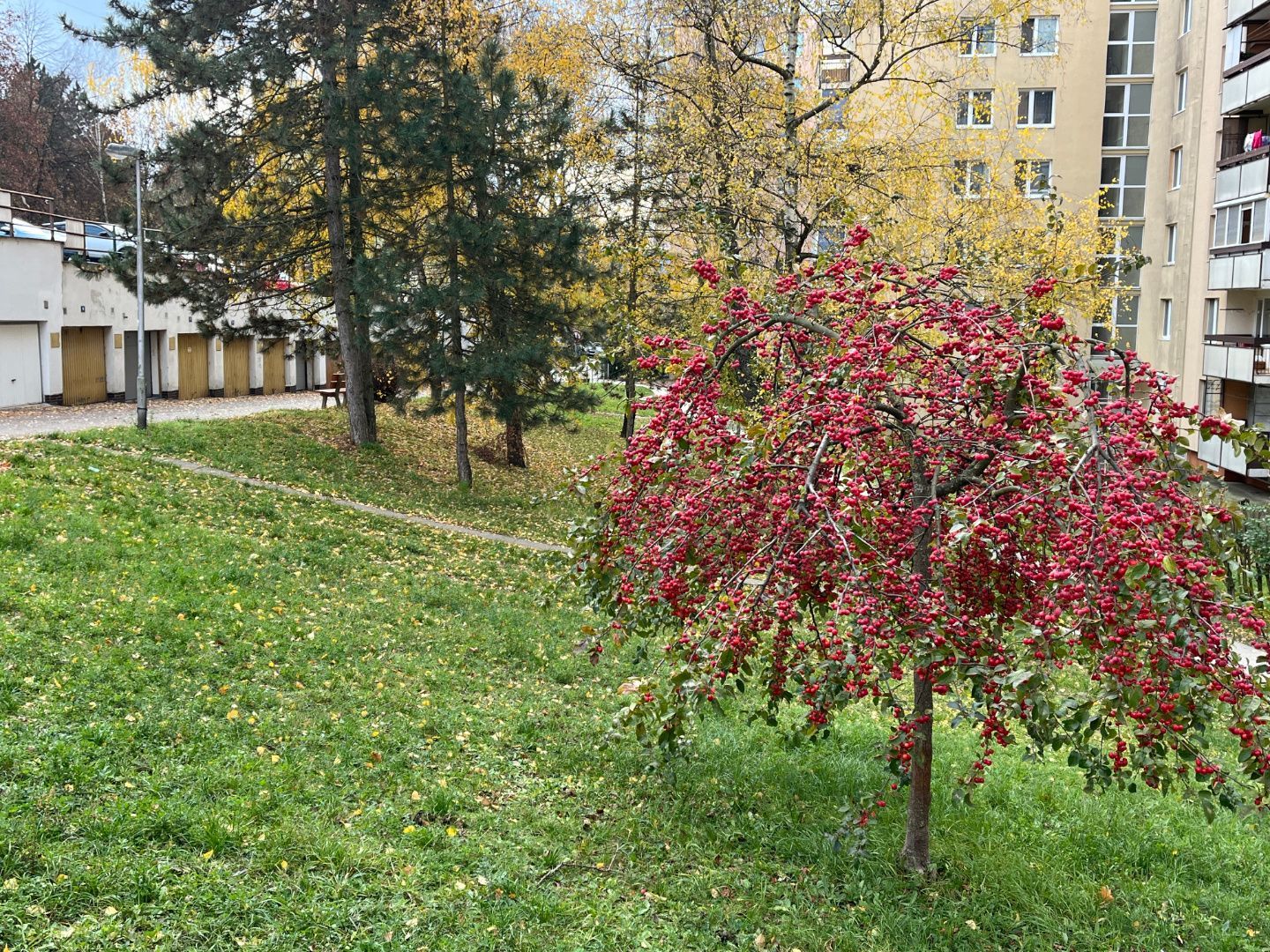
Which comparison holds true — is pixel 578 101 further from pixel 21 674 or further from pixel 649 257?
pixel 21 674

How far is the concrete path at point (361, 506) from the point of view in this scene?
17094mm

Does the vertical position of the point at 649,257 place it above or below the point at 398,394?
above

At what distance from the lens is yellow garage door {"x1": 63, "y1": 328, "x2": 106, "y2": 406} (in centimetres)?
2956

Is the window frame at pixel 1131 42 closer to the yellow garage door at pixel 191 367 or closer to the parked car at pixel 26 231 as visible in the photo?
the yellow garage door at pixel 191 367

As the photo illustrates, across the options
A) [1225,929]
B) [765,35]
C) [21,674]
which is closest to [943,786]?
[1225,929]

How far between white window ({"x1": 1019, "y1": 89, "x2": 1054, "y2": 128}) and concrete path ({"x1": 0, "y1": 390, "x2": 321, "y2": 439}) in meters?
22.9

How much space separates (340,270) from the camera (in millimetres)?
21031

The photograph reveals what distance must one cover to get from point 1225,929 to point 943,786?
2154 mm

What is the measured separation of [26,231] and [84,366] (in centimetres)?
433

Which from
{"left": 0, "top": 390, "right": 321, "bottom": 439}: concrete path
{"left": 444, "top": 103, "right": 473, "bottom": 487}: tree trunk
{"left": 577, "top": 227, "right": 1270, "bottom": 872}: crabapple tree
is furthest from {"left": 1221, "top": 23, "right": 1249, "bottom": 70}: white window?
{"left": 577, "top": 227, "right": 1270, "bottom": 872}: crabapple tree

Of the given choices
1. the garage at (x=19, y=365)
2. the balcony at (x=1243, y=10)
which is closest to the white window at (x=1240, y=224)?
the balcony at (x=1243, y=10)

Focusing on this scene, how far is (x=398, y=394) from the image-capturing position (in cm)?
2156

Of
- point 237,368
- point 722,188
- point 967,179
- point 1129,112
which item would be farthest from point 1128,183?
point 237,368

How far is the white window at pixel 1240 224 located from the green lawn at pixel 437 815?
2357 centimetres
